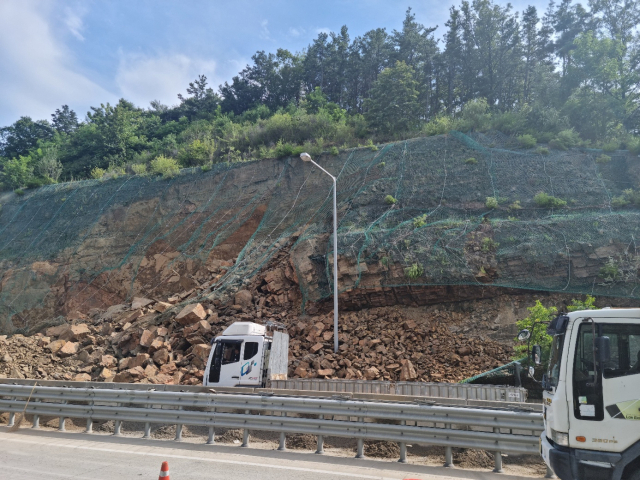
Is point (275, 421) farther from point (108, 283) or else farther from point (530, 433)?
point (108, 283)

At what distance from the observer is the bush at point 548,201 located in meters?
19.3

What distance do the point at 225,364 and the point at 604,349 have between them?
10.0 metres

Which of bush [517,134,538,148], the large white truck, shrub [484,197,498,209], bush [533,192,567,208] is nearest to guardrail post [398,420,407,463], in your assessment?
the large white truck

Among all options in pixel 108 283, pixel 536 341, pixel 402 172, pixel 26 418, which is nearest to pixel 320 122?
pixel 402 172

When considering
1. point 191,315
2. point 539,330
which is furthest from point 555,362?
point 191,315

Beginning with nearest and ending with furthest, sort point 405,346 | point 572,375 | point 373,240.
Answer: point 572,375
point 405,346
point 373,240

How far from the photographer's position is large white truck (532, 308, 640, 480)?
5137mm

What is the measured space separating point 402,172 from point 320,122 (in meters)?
10.9

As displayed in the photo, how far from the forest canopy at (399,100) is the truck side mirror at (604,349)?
20192 millimetres

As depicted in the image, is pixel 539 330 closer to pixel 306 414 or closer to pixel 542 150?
pixel 306 414

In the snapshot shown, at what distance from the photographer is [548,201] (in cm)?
1941

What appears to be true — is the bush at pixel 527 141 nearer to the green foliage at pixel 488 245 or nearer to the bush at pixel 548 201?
the bush at pixel 548 201

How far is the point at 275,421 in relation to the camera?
816 cm

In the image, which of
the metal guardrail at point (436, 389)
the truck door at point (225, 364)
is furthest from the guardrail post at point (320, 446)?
the truck door at point (225, 364)
